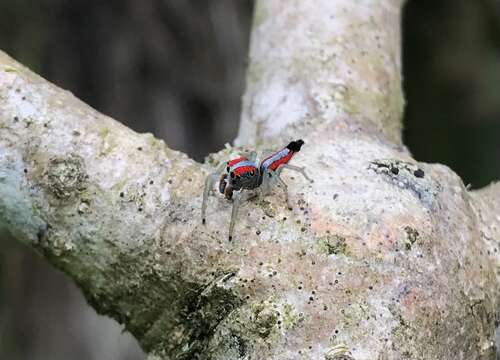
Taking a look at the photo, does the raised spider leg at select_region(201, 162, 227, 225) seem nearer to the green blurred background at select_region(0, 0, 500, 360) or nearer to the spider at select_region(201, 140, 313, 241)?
the spider at select_region(201, 140, 313, 241)

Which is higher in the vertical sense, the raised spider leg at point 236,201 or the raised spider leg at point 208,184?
the raised spider leg at point 208,184

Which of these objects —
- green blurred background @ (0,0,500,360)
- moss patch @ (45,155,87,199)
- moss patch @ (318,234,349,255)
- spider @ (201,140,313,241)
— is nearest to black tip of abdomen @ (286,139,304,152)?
spider @ (201,140,313,241)

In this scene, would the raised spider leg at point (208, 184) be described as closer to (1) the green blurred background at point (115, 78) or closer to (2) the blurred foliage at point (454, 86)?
(1) the green blurred background at point (115, 78)

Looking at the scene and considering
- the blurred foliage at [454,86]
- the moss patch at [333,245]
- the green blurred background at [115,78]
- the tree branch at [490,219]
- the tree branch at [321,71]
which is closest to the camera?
the moss patch at [333,245]

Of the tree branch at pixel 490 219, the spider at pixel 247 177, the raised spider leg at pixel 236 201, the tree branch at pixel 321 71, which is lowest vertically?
the tree branch at pixel 490 219

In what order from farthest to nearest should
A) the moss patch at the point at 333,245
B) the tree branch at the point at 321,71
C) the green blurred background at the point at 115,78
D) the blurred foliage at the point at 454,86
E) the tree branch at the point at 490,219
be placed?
the blurred foliage at the point at 454,86
the green blurred background at the point at 115,78
the tree branch at the point at 321,71
the tree branch at the point at 490,219
the moss patch at the point at 333,245

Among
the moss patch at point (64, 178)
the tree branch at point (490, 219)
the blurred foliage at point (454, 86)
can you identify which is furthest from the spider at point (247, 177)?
the blurred foliage at point (454, 86)

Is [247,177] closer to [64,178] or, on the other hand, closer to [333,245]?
[333,245]
